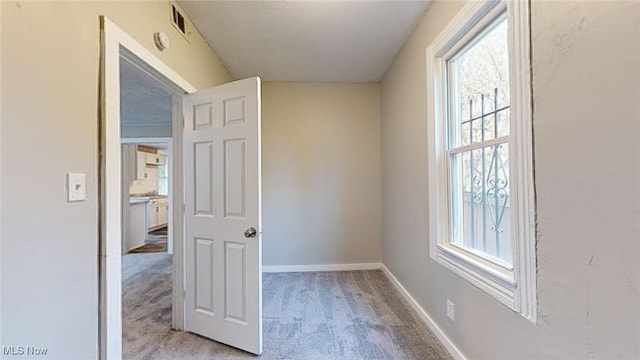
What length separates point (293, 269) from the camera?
13.8 ft

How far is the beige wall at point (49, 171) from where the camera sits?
1.08 metres

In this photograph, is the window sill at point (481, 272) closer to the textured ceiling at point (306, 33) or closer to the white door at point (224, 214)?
the white door at point (224, 214)

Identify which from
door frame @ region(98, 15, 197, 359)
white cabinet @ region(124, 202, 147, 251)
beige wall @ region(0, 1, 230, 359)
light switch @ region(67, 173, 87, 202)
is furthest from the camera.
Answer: white cabinet @ region(124, 202, 147, 251)

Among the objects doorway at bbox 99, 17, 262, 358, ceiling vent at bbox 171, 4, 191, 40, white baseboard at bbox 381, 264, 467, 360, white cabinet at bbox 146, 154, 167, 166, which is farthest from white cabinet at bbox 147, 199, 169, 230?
white baseboard at bbox 381, 264, 467, 360

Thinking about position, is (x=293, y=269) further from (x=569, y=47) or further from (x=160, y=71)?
(x=569, y=47)

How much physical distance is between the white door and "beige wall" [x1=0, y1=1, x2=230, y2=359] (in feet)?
3.08

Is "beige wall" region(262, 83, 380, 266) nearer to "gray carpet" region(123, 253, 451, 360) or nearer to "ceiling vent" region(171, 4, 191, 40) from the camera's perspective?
"gray carpet" region(123, 253, 451, 360)

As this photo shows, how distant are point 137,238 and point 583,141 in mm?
6969

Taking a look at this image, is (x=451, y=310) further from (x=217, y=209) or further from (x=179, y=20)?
(x=179, y=20)

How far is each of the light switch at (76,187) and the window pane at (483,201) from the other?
6.57ft

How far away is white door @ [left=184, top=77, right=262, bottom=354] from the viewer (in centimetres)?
227

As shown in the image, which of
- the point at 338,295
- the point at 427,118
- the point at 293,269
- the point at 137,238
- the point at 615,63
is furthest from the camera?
the point at 137,238

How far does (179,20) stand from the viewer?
2.36 metres

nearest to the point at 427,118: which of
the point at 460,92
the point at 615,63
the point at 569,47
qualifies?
the point at 460,92
